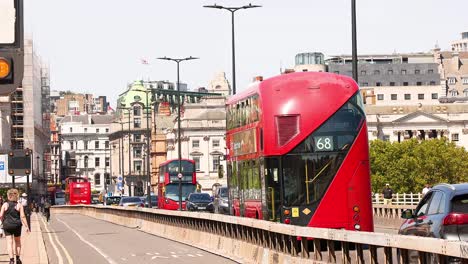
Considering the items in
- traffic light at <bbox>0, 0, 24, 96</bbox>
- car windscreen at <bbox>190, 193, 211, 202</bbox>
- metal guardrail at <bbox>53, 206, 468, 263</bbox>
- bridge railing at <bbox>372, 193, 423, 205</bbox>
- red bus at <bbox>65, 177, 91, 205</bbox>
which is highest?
red bus at <bbox>65, 177, 91, 205</bbox>

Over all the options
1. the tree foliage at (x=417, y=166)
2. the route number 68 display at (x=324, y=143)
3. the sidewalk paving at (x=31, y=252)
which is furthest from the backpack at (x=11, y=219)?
the tree foliage at (x=417, y=166)

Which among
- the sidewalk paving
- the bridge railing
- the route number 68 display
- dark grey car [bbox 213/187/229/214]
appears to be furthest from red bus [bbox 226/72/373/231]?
dark grey car [bbox 213/187/229/214]

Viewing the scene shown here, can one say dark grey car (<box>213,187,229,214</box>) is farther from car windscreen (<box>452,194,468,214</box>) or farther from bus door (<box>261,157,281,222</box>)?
car windscreen (<box>452,194,468,214</box>)

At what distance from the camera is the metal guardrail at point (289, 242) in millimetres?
14203

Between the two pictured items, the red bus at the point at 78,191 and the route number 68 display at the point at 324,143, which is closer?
the route number 68 display at the point at 324,143

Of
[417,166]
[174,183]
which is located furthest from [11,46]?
[417,166]

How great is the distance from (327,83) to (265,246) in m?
5.65

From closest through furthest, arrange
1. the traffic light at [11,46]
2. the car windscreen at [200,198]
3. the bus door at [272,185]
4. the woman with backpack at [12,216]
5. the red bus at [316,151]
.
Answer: the traffic light at [11,46]
the woman with backpack at [12,216]
the red bus at [316,151]
the bus door at [272,185]
the car windscreen at [200,198]

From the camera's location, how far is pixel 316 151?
2975cm

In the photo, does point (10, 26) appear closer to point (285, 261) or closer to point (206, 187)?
point (285, 261)

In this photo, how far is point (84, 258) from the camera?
32.4 m

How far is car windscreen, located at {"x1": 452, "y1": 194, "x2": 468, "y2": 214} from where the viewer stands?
694 inches

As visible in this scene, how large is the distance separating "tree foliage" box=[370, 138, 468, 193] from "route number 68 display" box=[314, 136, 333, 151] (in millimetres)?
98547

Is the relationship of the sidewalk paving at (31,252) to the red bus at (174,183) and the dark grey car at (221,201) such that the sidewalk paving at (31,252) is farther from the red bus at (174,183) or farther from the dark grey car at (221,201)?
the red bus at (174,183)
